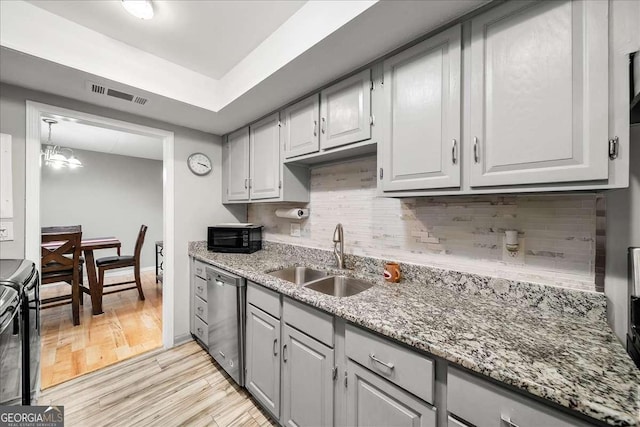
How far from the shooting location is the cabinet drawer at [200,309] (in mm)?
2189

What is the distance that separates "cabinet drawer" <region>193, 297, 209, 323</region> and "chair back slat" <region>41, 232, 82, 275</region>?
1.56 metres

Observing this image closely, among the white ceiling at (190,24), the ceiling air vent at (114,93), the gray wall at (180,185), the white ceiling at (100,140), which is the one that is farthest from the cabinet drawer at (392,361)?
the white ceiling at (100,140)

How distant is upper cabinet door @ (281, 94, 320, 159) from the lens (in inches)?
66.7

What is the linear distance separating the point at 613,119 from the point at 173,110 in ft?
8.51

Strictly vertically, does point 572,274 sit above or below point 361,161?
below

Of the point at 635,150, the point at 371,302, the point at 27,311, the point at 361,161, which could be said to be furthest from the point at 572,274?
the point at 27,311

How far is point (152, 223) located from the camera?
5242 millimetres

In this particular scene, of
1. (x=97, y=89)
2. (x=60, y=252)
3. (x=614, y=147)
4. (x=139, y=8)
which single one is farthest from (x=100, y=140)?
(x=614, y=147)

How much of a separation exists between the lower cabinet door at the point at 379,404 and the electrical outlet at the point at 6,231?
235 cm

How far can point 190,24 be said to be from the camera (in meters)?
1.48

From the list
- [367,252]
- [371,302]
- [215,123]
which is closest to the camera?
Answer: [371,302]

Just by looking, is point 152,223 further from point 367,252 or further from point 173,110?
point 367,252

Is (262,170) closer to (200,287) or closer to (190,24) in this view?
(190,24)

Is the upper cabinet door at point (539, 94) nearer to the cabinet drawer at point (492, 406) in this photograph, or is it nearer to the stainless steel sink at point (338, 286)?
the cabinet drawer at point (492, 406)
